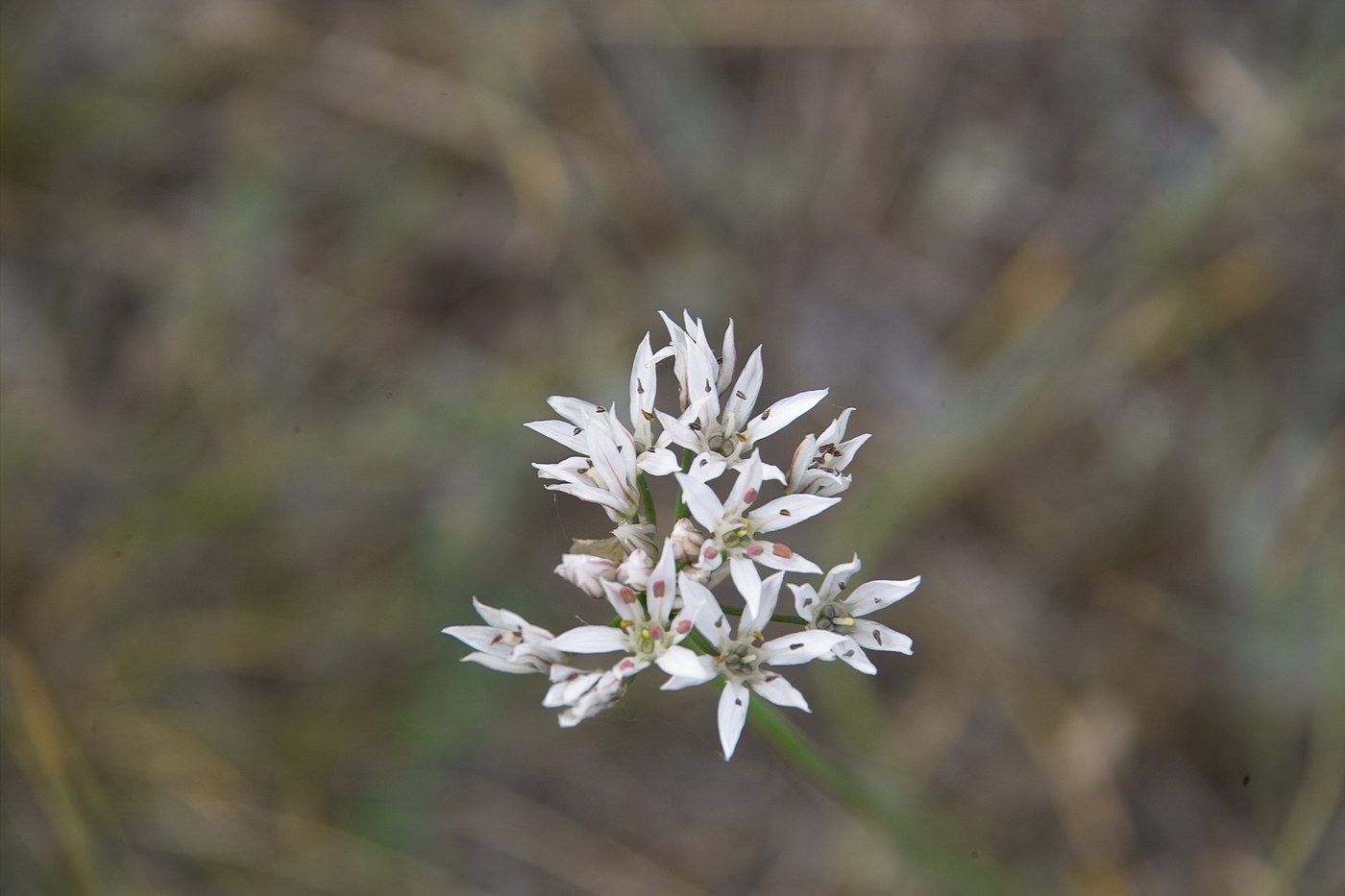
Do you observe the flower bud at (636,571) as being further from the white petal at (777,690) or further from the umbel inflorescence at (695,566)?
the white petal at (777,690)

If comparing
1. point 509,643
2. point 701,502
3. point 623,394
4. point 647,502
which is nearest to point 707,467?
point 701,502

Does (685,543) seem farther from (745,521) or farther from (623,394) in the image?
(623,394)

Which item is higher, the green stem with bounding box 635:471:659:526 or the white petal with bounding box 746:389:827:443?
the white petal with bounding box 746:389:827:443

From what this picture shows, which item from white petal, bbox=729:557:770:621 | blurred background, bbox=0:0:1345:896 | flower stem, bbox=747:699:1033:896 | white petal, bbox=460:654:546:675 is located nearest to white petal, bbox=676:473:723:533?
white petal, bbox=729:557:770:621

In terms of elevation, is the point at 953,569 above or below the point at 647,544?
above

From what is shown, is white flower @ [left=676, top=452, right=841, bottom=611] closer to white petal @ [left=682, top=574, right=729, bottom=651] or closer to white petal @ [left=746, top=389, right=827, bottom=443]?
white petal @ [left=682, top=574, right=729, bottom=651]

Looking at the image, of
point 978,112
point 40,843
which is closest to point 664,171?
point 978,112

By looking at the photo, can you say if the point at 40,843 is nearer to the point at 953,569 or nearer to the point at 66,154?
the point at 66,154
